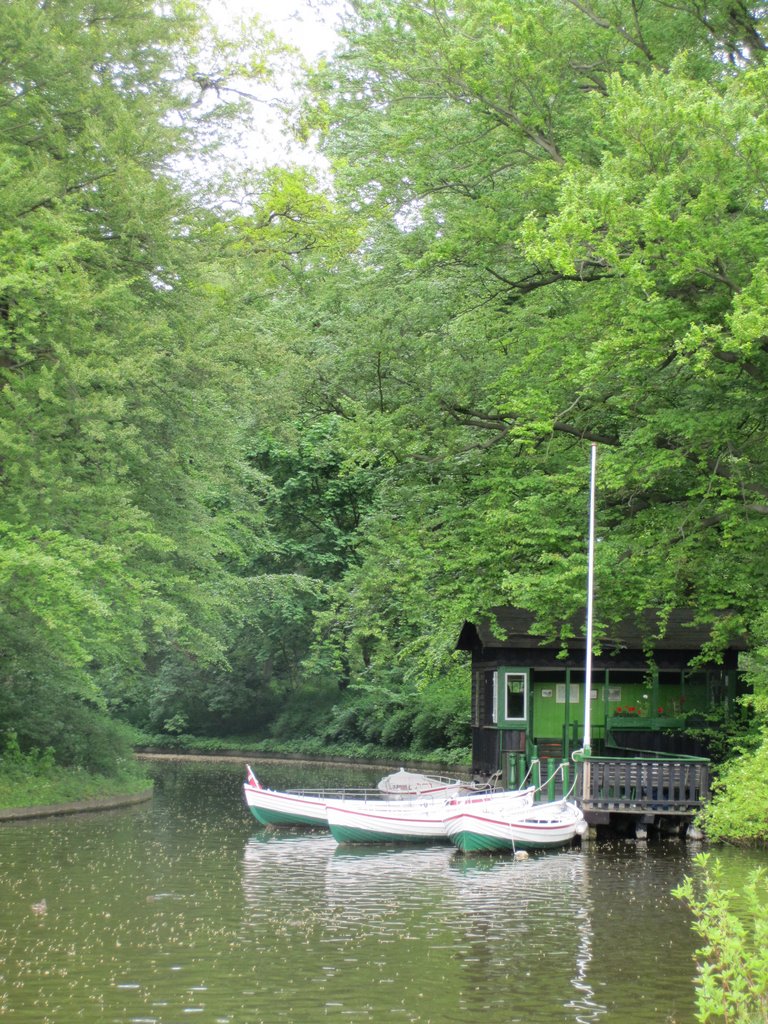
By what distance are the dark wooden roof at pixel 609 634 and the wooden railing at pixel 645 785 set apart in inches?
140

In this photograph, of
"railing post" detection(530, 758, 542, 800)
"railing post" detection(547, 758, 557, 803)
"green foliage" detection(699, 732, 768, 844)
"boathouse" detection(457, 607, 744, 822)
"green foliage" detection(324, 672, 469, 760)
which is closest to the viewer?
"green foliage" detection(699, 732, 768, 844)

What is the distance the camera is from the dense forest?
24.8 meters

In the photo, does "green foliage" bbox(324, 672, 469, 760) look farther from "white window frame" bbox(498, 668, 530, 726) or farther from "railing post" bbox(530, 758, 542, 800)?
"railing post" bbox(530, 758, 542, 800)

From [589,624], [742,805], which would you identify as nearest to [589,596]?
[589,624]

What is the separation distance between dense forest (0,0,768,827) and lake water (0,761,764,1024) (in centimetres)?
510

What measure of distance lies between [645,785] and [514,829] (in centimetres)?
313

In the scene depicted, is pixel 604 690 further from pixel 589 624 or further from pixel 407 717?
pixel 407 717

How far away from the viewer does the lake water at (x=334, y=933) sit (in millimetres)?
12930

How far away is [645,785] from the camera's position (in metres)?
26.9

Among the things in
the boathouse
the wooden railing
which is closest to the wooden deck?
the wooden railing

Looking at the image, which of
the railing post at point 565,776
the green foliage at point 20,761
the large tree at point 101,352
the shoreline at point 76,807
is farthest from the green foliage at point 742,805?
the green foliage at point 20,761

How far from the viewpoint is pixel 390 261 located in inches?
1375

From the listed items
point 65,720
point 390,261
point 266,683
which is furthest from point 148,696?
point 390,261

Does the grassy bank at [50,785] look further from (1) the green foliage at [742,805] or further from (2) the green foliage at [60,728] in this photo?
(1) the green foliage at [742,805]
